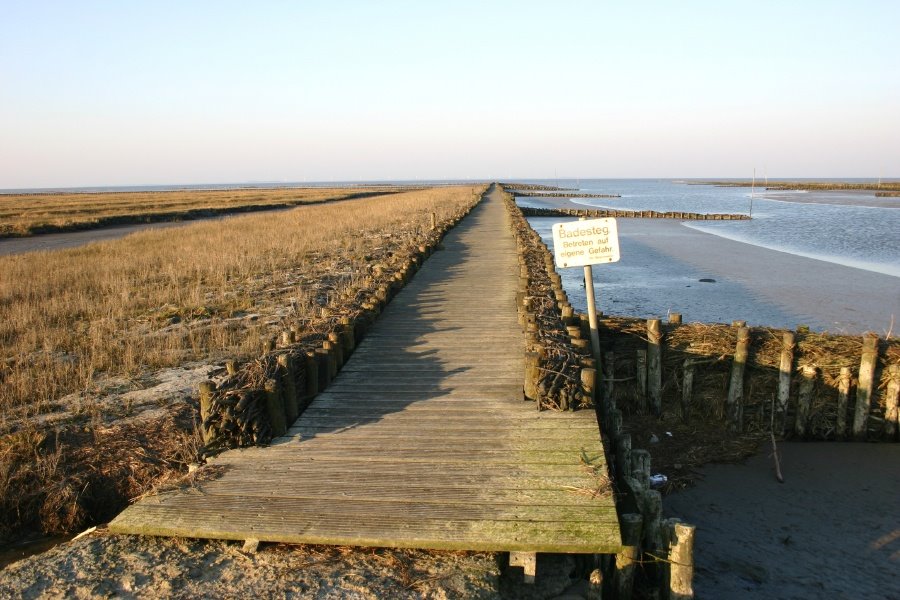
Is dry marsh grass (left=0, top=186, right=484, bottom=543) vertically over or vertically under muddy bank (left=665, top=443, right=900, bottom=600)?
over

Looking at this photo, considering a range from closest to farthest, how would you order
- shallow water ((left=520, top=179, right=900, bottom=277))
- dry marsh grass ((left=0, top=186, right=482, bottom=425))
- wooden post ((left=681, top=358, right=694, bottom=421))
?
1. wooden post ((left=681, top=358, right=694, bottom=421))
2. dry marsh grass ((left=0, top=186, right=482, bottom=425))
3. shallow water ((left=520, top=179, right=900, bottom=277))

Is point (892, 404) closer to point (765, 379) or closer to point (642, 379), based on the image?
point (765, 379)

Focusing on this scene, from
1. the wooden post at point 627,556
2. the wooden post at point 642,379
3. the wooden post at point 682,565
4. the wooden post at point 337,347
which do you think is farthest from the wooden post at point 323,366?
the wooden post at point 642,379

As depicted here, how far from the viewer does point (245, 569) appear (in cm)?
442

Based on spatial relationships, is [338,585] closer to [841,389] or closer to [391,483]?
[391,483]

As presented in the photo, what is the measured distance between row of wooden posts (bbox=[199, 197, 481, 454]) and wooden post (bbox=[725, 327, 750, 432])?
5458mm

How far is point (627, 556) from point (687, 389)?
17.9 ft

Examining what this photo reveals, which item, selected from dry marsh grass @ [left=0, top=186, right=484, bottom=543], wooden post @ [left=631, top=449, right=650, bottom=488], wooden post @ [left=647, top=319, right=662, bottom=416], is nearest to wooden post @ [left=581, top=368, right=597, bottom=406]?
wooden post @ [left=631, top=449, right=650, bottom=488]

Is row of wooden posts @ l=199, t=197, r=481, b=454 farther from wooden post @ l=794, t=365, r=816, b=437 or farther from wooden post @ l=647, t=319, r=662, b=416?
wooden post @ l=794, t=365, r=816, b=437

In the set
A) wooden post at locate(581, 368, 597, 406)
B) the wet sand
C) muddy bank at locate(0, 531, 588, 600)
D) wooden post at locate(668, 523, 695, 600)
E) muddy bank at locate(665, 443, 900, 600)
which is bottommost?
muddy bank at locate(665, 443, 900, 600)

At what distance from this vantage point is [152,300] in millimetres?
14828

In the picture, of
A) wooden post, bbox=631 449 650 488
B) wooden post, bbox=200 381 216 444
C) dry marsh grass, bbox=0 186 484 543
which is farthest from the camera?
dry marsh grass, bbox=0 186 484 543

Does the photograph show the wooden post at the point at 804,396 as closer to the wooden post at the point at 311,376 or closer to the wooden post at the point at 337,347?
the wooden post at the point at 337,347

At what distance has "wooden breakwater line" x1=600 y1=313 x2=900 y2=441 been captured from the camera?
8938mm
